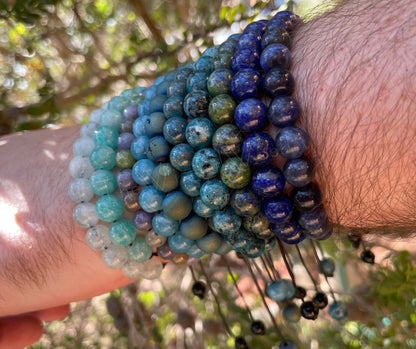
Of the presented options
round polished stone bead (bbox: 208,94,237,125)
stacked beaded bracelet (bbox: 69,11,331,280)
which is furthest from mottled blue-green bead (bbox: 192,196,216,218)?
round polished stone bead (bbox: 208,94,237,125)

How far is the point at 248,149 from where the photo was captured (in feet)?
2.67

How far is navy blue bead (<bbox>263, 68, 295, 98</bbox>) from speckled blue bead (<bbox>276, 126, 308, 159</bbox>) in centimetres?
10

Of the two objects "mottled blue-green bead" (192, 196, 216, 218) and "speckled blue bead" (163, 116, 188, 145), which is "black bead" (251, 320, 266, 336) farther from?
"speckled blue bead" (163, 116, 188, 145)

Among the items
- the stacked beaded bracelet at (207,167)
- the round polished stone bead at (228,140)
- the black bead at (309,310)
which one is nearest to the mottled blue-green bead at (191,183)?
the stacked beaded bracelet at (207,167)

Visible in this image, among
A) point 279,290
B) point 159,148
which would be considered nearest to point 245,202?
point 159,148

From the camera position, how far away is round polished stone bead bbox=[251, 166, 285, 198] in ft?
2.66

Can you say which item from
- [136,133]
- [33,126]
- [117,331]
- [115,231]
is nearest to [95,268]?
[115,231]

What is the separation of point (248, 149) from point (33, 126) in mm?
1466

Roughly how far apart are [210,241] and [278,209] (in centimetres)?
24

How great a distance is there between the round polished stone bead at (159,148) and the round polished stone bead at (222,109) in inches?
6.5

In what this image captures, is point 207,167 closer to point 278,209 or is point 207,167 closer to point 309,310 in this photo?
point 278,209

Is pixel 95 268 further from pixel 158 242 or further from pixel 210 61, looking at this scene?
pixel 210 61

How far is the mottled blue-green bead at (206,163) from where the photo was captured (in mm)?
853

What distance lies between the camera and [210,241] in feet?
3.14
